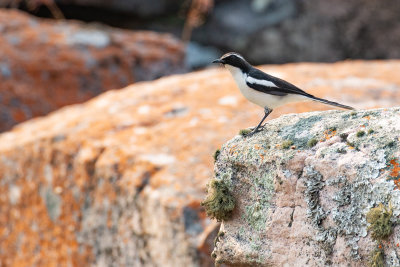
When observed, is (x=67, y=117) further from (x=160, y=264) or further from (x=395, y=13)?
(x=395, y=13)

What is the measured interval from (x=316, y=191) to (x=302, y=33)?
13.4 metres

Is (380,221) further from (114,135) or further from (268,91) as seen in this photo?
(114,135)

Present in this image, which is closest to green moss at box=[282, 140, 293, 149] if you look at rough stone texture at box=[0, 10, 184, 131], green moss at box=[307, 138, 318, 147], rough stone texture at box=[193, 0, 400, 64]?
green moss at box=[307, 138, 318, 147]

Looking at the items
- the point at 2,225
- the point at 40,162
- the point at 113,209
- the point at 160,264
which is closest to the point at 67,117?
the point at 40,162

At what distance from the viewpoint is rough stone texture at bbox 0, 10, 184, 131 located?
416 inches

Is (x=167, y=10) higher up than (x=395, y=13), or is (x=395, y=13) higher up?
(x=395, y=13)

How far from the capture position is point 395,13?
1606cm

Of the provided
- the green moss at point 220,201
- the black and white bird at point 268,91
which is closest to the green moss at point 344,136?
the green moss at point 220,201

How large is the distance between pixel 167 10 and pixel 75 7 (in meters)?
2.52

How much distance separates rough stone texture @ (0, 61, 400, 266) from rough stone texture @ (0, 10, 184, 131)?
1.71 meters

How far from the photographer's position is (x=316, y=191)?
3666mm

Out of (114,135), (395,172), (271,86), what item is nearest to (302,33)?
(114,135)

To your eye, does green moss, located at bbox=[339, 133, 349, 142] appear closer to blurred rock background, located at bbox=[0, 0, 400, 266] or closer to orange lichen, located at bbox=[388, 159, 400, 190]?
orange lichen, located at bbox=[388, 159, 400, 190]

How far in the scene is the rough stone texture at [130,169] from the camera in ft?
20.5
